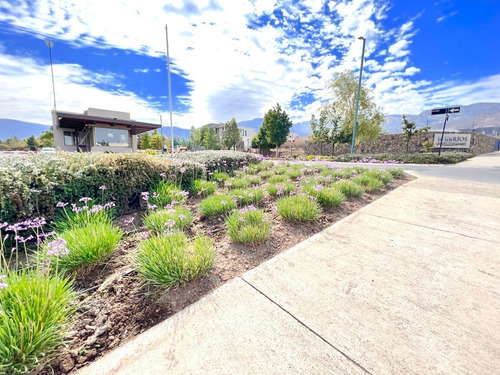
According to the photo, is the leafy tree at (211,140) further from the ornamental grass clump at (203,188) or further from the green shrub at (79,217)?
the green shrub at (79,217)

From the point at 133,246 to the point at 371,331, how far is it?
8.58 ft

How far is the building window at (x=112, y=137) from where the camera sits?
1614 cm

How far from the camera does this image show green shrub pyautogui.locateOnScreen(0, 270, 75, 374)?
111 cm

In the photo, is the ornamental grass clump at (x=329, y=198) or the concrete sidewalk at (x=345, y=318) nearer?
the concrete sidewalk at (x=345, y=318)

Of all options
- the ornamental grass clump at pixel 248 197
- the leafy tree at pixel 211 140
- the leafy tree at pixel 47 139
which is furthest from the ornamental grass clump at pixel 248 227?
the leafy tree at pixel 47 139

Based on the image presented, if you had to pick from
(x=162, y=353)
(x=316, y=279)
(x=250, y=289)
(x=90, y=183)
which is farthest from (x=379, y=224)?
(x=90, y=183)

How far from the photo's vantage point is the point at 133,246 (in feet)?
8.61

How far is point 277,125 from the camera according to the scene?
27234 mm

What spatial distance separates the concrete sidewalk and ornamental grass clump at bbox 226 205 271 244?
0.37m

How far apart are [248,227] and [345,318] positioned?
1317mm

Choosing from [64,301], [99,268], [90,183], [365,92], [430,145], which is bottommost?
[99,268]

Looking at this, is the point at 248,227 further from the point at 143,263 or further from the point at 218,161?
the point at 218,161

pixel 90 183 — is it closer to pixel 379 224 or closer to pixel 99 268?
pixel 99 268

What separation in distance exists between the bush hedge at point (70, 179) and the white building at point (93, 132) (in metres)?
14.5
